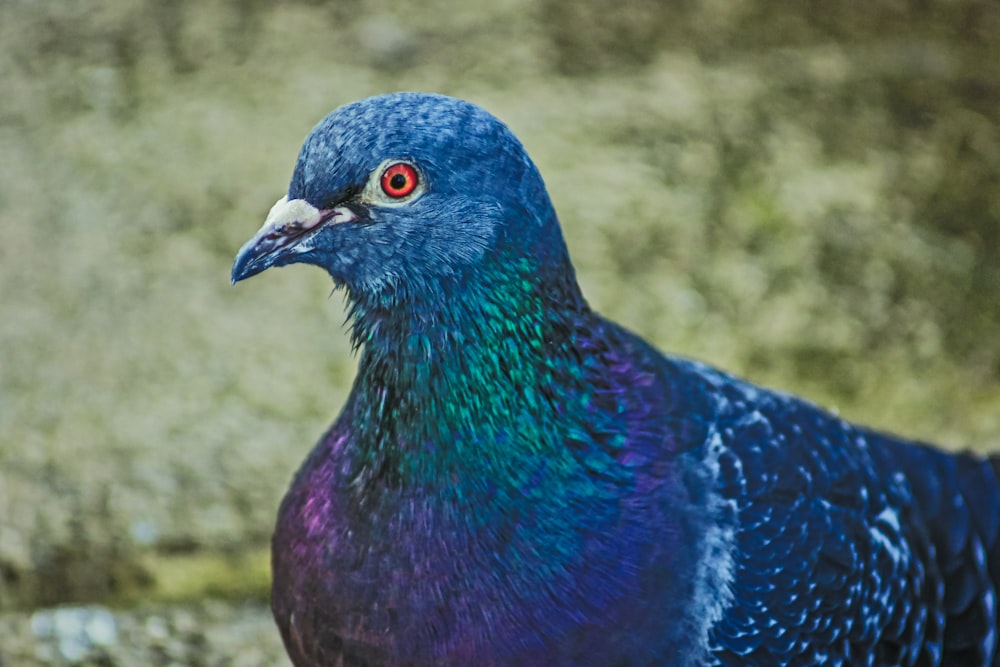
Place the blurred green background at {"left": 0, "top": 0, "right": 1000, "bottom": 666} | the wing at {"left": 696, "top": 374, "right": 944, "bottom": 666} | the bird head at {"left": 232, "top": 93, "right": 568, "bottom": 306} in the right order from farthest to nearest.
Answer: the blurred green background at {"left": 0, "top": 0, "right": 1000, "bottom": 666} → the wing at {"left": 696, "top": 374, "right": 944, "bottom": 666} → the bird head at {"left": 232, "top": 93, "right": 568, "bottom": 306}

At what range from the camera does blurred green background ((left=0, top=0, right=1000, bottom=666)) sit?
4.20 meters

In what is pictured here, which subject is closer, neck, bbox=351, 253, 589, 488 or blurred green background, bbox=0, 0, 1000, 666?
neck, bbox=351, 253, 589, 488

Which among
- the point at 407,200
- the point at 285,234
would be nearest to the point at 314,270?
the point at 285,234

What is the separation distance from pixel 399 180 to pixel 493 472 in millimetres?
695

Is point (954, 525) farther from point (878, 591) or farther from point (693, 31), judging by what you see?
point (693, 31)

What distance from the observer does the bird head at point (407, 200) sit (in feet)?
8.29

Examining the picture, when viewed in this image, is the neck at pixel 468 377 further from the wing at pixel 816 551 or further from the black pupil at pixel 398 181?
the wing at pixel 816 551

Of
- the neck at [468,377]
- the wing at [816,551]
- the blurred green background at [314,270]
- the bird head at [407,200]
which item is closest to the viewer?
the bird head at [407,200]

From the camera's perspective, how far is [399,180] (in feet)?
8.38

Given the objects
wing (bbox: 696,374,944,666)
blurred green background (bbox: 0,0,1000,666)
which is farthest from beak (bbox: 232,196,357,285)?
blurred green background (bbox: 0,0,1000,666)

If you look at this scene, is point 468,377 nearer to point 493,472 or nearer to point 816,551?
point 493,472

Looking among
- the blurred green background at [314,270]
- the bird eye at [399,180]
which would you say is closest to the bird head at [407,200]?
the bird eye at [399,180]

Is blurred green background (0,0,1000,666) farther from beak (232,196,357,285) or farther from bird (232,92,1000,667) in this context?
beak (232,196,357,285)

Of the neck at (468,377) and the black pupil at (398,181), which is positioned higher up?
the black pupil at (398,181)
